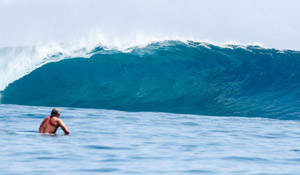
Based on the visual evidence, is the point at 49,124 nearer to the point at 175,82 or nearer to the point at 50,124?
the point at 50,124

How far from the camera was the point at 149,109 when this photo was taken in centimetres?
1586

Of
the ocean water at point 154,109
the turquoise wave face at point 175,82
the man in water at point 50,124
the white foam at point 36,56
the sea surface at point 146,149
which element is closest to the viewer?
the sea surface at point 146,149

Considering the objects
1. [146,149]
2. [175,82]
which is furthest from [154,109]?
[146,149]

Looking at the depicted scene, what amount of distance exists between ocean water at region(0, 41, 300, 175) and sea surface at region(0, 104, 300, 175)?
0.01 meters

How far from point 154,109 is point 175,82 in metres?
2.08

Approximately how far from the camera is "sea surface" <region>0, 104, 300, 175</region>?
18.9 ft

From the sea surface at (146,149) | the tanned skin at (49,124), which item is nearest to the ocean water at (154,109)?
the sea surface at (146,149)

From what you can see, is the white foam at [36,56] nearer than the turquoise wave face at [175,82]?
No

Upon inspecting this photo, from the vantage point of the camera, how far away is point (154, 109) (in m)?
15.9

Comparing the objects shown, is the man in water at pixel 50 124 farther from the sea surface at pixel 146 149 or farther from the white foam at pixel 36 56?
the white foam at pixel 36 56

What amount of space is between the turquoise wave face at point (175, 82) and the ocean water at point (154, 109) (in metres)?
0.04

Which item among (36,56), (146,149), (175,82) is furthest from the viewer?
(36,56)

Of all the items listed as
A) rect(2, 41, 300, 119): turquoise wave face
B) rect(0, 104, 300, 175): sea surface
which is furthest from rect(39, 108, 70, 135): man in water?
rect(2, 41, 300, 119): turquoise wave face

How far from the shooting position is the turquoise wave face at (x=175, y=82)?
628 inches
